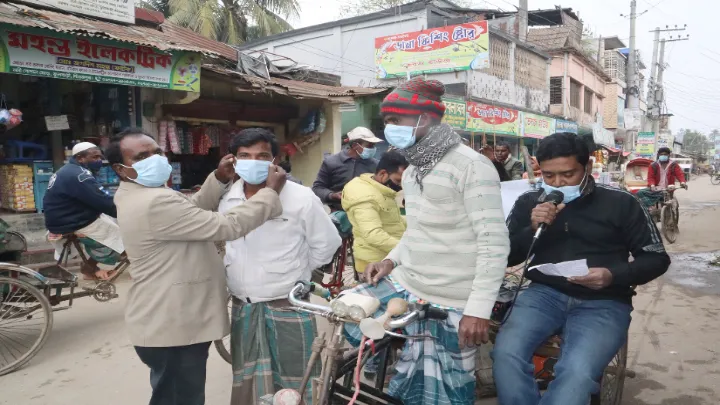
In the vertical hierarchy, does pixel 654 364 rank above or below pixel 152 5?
below

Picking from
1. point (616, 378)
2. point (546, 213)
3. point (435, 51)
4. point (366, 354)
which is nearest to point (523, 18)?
point (435, 51)

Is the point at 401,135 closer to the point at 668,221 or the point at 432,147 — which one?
the point at 432,147

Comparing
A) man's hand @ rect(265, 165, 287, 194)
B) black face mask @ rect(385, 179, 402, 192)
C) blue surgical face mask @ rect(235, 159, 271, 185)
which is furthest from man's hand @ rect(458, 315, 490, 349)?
black face mask @ rect(385, 179, 402, 192)

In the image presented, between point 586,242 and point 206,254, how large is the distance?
6.10ft

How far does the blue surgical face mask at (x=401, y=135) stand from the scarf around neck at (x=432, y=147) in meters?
0.04

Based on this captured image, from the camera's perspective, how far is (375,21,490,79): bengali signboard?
1316 cm

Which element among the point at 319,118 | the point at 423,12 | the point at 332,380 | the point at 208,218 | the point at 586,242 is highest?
the point at 423,12

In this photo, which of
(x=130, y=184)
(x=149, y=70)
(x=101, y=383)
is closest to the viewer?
(x=130, y=184)

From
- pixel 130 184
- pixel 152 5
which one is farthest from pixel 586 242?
pixel 152 5

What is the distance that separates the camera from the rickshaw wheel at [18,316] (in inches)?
161

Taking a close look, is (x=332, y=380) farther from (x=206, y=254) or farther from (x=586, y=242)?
(x=586, y=242)

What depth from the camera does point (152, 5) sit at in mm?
20484

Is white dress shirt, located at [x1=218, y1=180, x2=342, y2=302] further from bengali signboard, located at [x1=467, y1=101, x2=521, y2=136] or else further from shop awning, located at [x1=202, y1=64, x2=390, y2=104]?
bengali signboard, located at [x1=467, y1=101, x2=521, y2=136]

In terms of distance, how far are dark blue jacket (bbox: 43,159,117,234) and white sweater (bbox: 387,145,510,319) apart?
3484 mm
